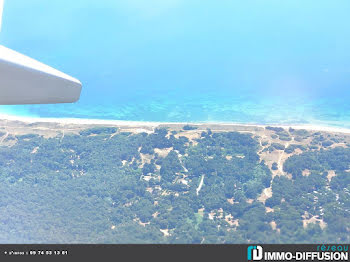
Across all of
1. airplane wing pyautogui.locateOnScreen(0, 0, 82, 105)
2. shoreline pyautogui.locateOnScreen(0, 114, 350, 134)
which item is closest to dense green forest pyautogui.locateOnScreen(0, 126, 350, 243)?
shoreline pyautogui.locateOnScreen(0, 114, 350, 134)

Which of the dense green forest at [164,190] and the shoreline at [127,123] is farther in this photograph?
the shoreline at [127,123]

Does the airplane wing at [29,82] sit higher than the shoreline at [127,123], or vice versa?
the shoreline at [127,123]

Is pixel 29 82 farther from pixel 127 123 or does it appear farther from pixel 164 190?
pixel 127 123

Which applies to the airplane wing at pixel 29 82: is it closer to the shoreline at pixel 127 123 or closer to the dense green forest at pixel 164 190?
the dense green forest at pixel 164 190

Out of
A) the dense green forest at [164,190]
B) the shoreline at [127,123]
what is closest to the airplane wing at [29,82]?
the dense green forest at [164,190]

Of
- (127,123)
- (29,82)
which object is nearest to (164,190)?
(127,123)

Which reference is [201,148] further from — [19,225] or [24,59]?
[24,59]
